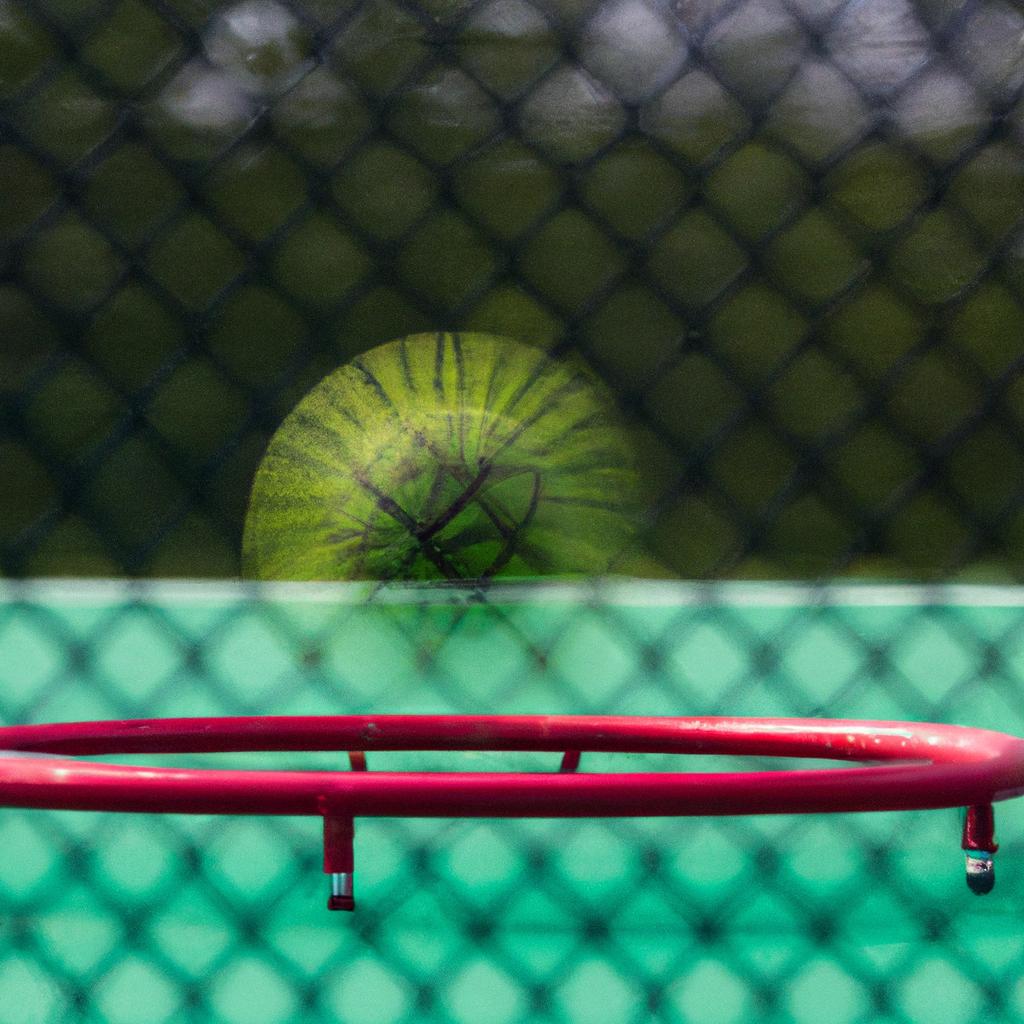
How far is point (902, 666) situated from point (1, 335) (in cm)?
56

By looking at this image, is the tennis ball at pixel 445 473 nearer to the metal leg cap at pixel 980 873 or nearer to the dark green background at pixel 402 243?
the dark green background at pixel 402 243

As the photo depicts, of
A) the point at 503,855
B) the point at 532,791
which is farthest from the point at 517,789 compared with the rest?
the point at 503,855

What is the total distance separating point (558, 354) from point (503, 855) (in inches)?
11.4

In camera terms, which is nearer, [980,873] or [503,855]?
[980,873]

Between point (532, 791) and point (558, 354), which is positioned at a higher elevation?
point (558, 354)

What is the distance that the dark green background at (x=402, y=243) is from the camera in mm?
642

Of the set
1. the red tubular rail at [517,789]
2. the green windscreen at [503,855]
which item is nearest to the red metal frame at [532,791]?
the red tubular rail at [517,789]

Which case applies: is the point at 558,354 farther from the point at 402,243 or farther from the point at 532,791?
the point at 532,791

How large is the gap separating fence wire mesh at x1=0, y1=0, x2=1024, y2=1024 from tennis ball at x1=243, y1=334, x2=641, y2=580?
0.05 ft

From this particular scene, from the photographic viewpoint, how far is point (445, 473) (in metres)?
0.65

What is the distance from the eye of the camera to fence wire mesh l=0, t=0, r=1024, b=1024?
611 mm

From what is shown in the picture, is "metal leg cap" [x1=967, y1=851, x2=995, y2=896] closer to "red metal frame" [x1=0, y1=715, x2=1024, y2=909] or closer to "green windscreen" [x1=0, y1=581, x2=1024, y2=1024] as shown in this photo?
"red metal frame" [x1=0, y1=715, x2=1024, y2=909]

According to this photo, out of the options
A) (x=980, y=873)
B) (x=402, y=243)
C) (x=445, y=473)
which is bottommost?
(x=980, y=873)

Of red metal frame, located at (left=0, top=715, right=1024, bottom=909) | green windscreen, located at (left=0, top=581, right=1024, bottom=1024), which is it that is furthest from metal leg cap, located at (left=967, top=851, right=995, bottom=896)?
green windscreen, located at (left=0, top=581, right=1024, bottom=1024)
